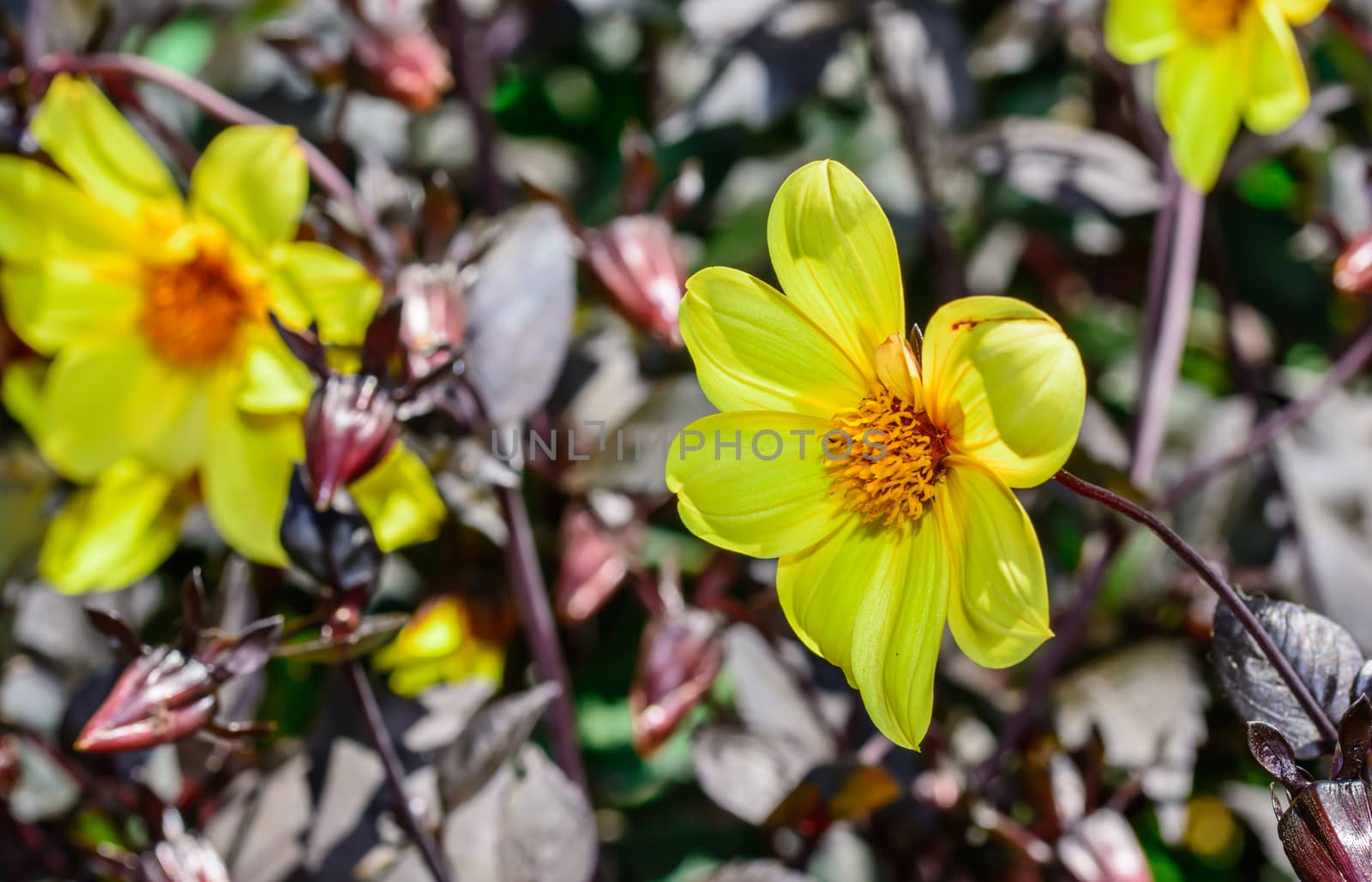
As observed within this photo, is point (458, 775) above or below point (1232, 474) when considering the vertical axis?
above

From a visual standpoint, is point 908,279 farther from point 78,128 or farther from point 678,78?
point 78,128

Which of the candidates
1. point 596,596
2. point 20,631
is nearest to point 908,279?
point 596,596

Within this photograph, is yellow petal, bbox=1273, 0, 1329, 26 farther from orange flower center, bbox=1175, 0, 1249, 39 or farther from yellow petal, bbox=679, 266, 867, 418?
yellow petal, bbox=679, 266, 867, 418

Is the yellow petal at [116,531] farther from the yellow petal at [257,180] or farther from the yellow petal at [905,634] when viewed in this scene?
the yellow petal at [905,634]

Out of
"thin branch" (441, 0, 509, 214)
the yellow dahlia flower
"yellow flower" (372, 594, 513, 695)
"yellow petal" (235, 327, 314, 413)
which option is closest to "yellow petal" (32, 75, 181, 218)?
the yellow dahlia flower

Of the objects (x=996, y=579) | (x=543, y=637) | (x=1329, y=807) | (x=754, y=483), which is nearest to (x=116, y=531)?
(x=543, y=637)

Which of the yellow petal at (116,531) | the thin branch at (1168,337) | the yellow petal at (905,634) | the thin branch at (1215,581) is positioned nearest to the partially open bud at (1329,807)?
the thin branch at (1215,581)

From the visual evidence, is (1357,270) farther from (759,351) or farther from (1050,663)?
(759,351)
